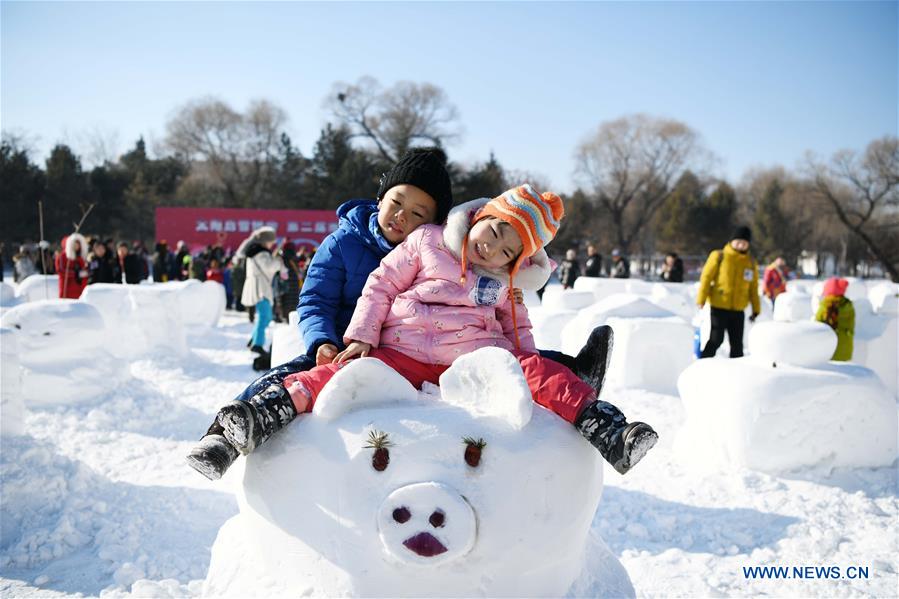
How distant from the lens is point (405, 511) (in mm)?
1824

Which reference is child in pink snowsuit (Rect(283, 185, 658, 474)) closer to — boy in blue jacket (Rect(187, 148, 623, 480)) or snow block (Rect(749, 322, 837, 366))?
boy in blue jacket (Rect(187, 148, 623, 480))

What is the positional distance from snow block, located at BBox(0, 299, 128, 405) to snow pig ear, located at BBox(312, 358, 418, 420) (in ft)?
16.6

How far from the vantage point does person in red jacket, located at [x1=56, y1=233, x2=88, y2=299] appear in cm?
865

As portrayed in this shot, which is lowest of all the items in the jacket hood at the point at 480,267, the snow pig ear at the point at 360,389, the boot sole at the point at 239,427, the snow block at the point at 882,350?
the snow block at the point at 882,350

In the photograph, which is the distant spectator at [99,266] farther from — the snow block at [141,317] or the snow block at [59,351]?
the snow block at [59,351]

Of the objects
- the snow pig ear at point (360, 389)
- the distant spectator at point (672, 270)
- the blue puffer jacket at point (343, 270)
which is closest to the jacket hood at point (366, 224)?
the blue puffer jacket at point (343, 270)

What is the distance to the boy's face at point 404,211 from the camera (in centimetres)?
258

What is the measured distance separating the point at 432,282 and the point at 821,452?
151 inches

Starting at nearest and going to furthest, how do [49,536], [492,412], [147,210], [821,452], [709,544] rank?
[492,412] → [49,536] → [709,544] → [821,452] → [147,210]

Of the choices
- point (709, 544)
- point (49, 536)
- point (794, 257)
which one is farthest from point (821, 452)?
point (794, 257)

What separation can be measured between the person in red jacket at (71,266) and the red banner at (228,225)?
1463 centimetres

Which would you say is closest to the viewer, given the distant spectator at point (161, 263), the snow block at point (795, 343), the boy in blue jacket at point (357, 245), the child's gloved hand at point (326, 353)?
the child's gloved hand at point (326, 353)

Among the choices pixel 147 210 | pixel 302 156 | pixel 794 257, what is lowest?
pixel 794 257

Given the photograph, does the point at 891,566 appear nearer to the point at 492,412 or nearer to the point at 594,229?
the point at 492,412
